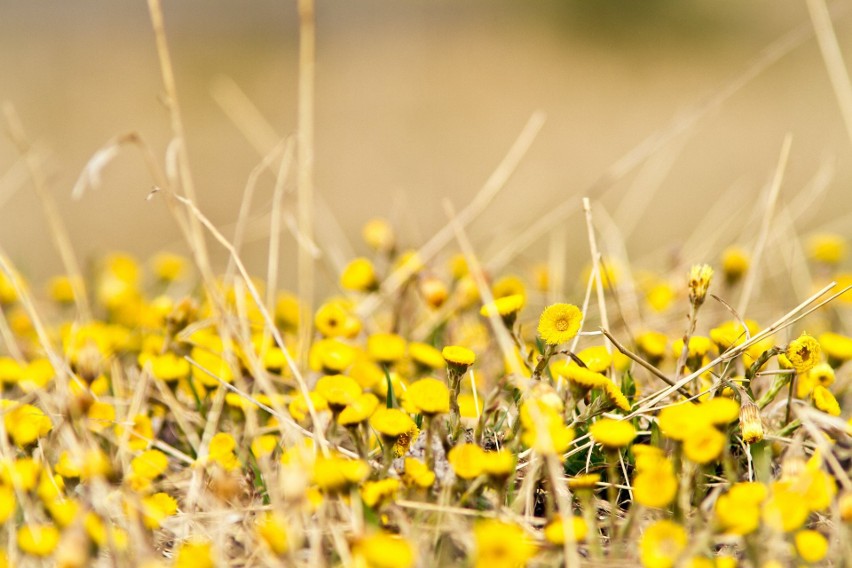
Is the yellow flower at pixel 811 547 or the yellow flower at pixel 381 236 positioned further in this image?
the yellow flower at pixel 381 236

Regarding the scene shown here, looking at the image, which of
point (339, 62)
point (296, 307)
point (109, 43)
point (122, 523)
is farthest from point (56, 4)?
point (122, 523)

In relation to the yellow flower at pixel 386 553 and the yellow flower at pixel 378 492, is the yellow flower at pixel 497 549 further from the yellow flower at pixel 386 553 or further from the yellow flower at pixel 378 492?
the yellow flower at pixel 378 492

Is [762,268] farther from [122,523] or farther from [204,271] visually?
[122,523]

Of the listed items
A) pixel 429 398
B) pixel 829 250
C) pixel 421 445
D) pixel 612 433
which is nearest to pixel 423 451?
pixel 421 445

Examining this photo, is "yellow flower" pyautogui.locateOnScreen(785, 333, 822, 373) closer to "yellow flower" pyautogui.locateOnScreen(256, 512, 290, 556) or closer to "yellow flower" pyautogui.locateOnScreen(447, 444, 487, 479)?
"yellow flower" pyautogui.locateOnScreen(447, 444, 487, 479)

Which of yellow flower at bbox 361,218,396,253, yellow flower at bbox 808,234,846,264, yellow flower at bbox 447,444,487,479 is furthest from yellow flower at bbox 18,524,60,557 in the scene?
yellow flower at bbox 808,234,846,264

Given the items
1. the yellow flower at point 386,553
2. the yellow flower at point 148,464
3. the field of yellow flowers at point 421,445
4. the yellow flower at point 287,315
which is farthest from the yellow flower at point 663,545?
the yellow flower at point 287,315

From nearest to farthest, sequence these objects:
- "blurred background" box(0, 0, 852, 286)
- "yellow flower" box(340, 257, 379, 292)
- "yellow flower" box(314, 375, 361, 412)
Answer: "yellow flower" box(314, 375, 361, 412) → "yellow flower" box(340, 257, 379, 292) → "blurred background" box(0, 0, 852, 286)
